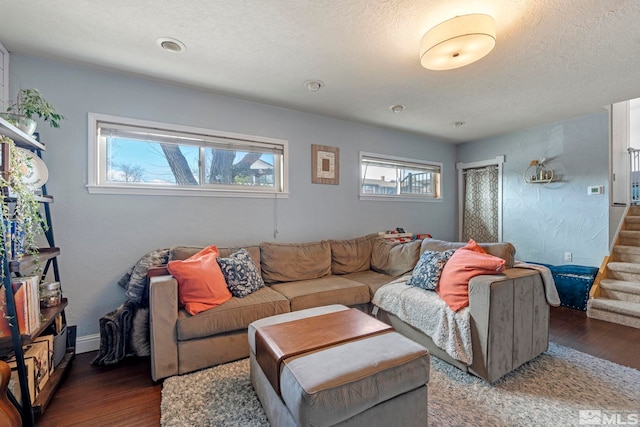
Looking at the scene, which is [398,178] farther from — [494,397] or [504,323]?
[494,397]

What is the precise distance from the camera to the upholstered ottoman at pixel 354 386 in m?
1.10

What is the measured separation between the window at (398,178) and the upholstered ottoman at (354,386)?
272 cm

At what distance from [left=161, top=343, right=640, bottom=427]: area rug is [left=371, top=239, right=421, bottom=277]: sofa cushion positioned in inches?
42.0

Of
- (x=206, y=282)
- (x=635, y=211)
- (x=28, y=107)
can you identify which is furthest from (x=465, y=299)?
(x=635, y=211)

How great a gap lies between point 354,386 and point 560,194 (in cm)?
425

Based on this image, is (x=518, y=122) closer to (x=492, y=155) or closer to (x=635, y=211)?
(x=492, y=155)

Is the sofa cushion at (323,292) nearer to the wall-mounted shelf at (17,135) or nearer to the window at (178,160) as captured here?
the window at (178,160)

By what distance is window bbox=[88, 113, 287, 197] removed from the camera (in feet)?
8.09

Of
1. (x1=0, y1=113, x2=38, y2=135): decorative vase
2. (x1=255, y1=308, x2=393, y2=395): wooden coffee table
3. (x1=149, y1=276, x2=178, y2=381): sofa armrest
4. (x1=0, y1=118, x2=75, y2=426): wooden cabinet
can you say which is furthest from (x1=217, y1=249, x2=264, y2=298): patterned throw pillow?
(x1=0, y1=113, x2=38, y2=135): decorative vase

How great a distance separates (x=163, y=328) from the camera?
1911 mm

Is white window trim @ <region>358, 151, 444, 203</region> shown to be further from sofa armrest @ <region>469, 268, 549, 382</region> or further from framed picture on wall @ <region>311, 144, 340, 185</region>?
sofa armrest @ <region>469, 268, 549, 382</region>

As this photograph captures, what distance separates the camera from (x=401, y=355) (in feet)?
4.31

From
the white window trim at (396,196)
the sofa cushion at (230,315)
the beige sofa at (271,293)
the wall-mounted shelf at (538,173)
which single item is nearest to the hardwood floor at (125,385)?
the beige sofa at (271,293)

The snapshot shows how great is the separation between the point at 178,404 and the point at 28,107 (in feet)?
7.10
